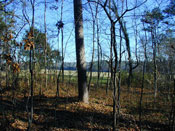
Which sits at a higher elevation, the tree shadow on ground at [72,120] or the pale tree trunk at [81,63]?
→ the pale tree trunk at [81,63]

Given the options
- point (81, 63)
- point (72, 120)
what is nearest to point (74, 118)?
point (72, 120)

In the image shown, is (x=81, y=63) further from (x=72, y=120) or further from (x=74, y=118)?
(x=72, y=120)

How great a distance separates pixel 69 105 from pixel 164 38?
503 cm

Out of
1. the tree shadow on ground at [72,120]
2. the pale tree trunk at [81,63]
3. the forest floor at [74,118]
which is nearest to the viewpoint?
the forest floor at [74,118]

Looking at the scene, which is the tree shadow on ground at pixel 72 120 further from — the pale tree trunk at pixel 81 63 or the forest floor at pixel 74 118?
the pale tree trunk at pixel 81 63

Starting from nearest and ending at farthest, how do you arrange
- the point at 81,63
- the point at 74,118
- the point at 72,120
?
the point at 72,120
the point at 74,118
the point at 81,63

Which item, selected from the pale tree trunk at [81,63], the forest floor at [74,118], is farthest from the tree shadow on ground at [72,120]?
the pale tree trunk at [81,63]

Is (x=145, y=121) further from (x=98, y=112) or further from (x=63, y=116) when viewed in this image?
(x=63, y=116)

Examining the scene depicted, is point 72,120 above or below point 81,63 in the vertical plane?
below

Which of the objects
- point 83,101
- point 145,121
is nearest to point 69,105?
point 83,101

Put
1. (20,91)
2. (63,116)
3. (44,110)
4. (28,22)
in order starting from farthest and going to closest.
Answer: (20,91), (44,110), (63,116), (28,22)

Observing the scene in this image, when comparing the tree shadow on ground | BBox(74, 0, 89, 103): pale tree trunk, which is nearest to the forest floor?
the tree shadow on ground

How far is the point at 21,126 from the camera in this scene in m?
4.02

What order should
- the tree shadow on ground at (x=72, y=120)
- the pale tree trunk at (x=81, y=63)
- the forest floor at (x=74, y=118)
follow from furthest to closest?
the pale tree trunk at (x=81, y=63) < the tree shadow on ground at (x=72, y=120) < the forest floor at (x=74, y=118)
